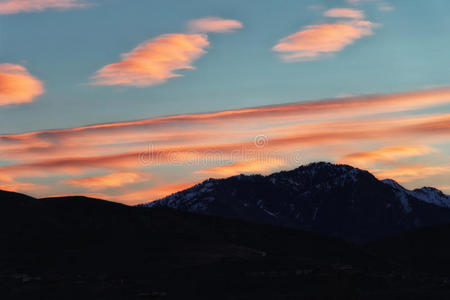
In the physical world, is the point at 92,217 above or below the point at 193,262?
above

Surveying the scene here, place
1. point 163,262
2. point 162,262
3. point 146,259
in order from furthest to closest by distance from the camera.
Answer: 1. point 146,259
2. point 162,262
3. point 163,262

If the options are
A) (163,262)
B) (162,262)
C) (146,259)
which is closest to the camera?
(163,262)

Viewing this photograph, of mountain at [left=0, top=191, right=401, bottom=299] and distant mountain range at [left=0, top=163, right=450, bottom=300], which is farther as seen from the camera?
mountain at [left=0, top=191, right=401, bottom=299]

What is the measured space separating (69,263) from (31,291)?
29377 millimetres

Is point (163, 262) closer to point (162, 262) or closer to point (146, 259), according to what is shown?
point (162, 262)

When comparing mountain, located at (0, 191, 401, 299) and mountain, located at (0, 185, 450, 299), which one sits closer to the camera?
mountain, located at (0, 185, 450, 299)

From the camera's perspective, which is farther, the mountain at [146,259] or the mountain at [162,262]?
the mountain at [146,259]

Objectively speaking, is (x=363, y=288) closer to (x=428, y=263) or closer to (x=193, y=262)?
(x=193, y=262)

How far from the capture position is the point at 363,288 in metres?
117

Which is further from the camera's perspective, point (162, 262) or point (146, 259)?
point (146, 259)

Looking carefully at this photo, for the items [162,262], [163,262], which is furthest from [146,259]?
[163,262]

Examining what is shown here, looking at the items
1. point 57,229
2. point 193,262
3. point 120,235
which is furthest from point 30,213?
point 193,262

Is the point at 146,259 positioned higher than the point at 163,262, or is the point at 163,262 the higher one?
the point at 146,259

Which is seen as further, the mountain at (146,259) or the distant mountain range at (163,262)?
the mountain at (146,259)
